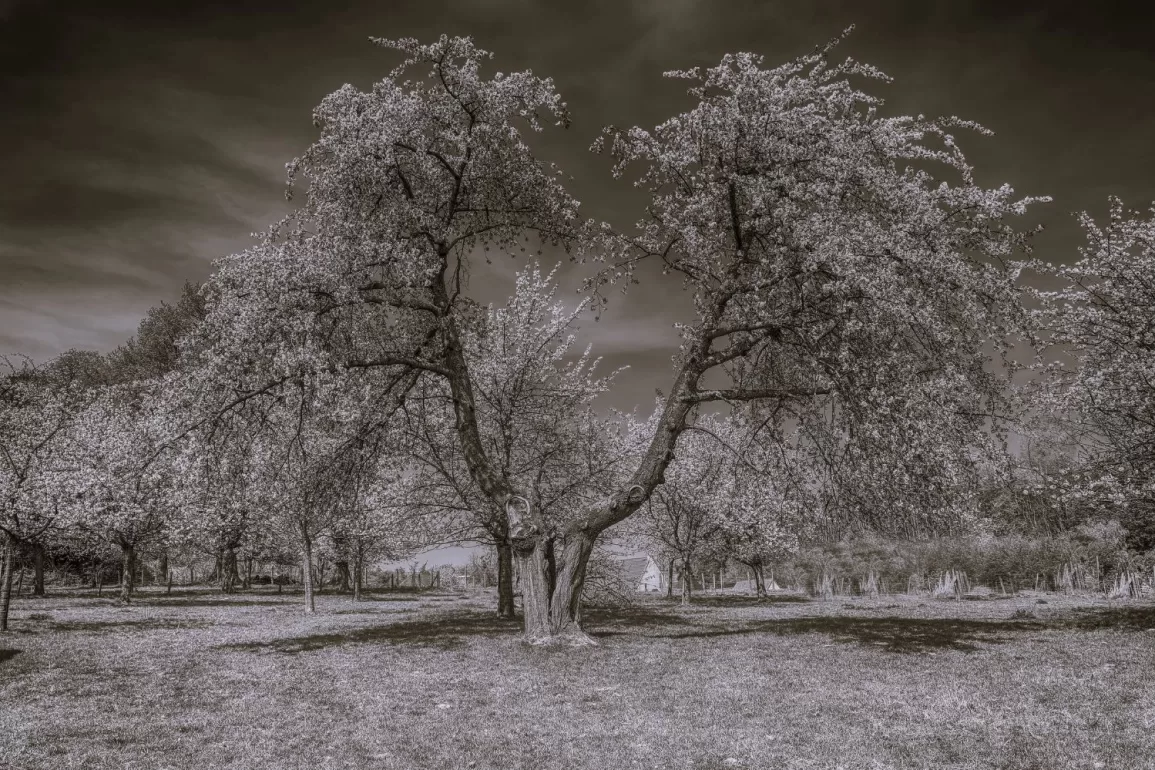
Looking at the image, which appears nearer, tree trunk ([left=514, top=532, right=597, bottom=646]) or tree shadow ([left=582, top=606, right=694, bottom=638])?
tree trunk ([left=514, top=532, right=597, bottom=646])

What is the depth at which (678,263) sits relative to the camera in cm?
1705

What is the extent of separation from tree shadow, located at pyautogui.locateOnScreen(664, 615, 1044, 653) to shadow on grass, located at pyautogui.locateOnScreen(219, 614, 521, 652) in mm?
5364

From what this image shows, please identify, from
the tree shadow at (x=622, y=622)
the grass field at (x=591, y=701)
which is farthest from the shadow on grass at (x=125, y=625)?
the tree shadow at (x=622, y=622)

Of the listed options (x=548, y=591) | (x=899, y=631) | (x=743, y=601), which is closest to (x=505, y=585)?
(x=548, y=591)

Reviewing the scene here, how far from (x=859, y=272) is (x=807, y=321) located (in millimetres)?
1847

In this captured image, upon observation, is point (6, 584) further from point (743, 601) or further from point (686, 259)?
point (743, 601)

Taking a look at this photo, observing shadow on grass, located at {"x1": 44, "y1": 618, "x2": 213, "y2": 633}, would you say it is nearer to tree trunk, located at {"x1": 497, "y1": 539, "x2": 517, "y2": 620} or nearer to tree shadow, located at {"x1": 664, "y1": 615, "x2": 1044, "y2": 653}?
tree trunk, located at {"x1": 497, "y1": 539, "x2": 517, "y2": 620}

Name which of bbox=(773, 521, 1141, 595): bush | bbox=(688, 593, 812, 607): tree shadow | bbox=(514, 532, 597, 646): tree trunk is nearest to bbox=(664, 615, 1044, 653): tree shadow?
bbox=(514, 532, 597, 646): tree trunk

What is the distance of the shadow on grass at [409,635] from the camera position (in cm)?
1666

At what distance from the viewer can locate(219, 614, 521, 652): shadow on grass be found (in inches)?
656

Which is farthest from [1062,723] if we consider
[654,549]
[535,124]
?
[654,549]

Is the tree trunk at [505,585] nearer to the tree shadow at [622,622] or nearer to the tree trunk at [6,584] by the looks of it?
the tree shadow at [622,622]

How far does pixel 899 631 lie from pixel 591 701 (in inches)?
475

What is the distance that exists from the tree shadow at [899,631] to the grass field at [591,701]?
21 centimetres
